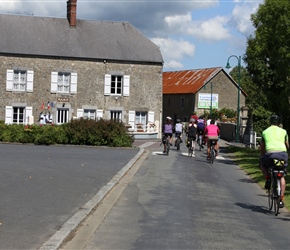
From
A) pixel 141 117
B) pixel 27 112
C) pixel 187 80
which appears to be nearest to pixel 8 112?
pixel 27 112

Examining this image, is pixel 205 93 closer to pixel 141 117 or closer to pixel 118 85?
pixel 141 117

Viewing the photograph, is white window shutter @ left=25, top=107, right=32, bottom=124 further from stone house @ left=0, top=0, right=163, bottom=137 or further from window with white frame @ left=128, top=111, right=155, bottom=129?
window with white frame @ left=128, top=111, right=155, bottom=129

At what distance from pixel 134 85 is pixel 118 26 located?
18.2ft

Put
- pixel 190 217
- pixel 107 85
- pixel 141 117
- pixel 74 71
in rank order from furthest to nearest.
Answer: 1. pixel 141 117
2. pixel 107 85
3. pixel 74 71
4. pixel 190 217

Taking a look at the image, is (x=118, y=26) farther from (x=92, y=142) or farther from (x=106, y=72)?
(x=92, y=142)

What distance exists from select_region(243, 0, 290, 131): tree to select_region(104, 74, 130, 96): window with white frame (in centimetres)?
1633

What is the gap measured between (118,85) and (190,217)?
123 feet

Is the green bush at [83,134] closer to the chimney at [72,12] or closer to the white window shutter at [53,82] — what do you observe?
the white window shutter at [53,82]

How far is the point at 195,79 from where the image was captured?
74875mm

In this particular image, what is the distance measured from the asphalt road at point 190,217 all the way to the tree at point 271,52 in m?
7.37

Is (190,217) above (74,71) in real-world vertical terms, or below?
below

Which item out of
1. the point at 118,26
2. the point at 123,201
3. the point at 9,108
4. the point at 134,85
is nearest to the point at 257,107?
the point at 134,85

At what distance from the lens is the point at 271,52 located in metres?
23.6

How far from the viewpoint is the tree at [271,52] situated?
22312 mm
